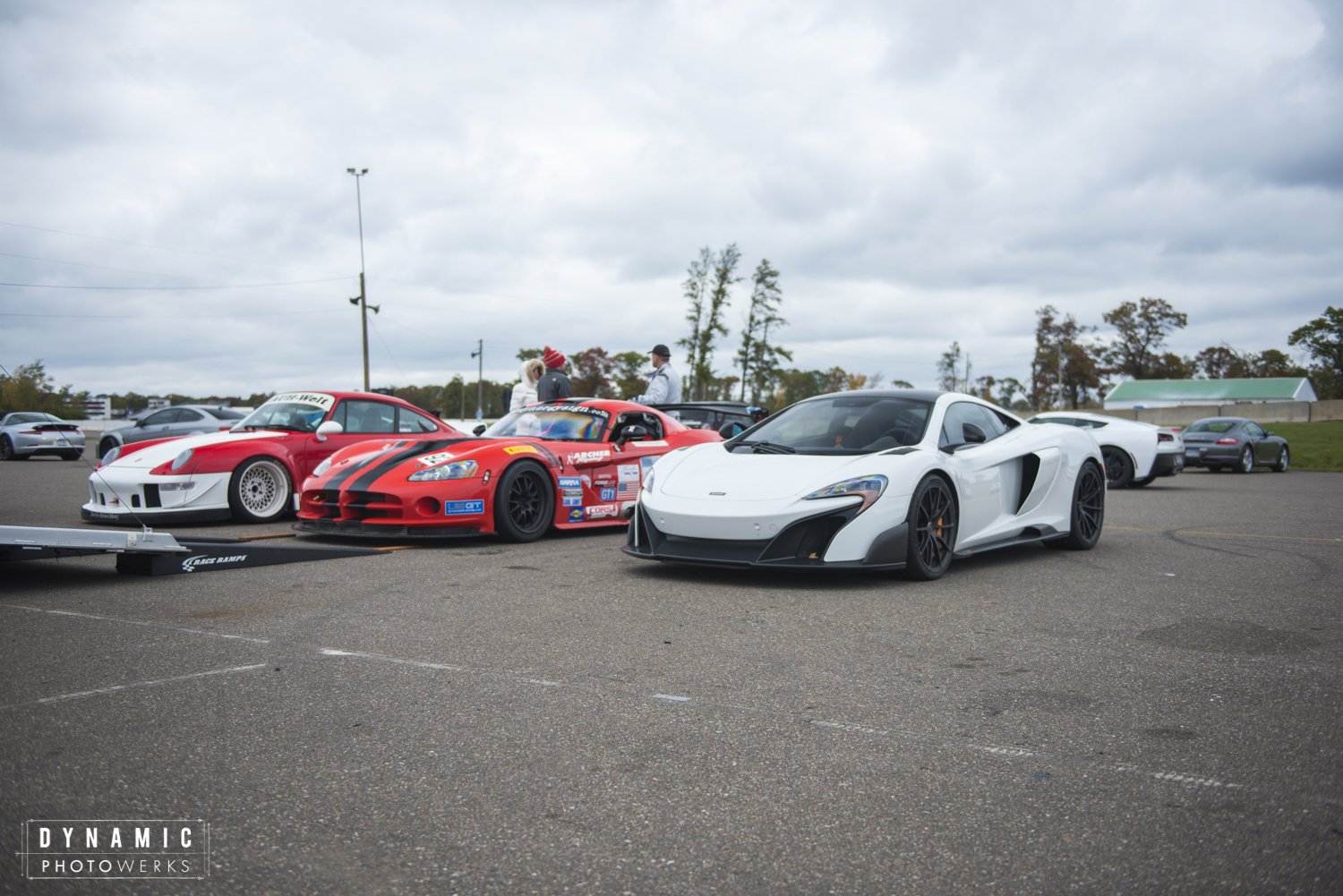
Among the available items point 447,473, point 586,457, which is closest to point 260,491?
point 447,473

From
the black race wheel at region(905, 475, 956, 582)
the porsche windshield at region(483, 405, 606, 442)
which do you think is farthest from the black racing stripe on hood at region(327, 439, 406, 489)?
the black race wheel at region(905, 475, 956, 582)

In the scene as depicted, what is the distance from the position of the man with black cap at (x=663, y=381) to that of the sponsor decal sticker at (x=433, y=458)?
13.6ft

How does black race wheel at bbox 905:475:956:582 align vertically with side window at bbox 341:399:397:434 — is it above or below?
below

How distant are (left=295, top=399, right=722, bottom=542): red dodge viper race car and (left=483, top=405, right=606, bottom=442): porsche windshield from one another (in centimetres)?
1

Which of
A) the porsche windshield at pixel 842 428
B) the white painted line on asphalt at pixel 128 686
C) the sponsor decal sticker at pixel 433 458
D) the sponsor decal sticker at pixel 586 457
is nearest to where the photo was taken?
the white painted line on asphalt at pixel 128 686

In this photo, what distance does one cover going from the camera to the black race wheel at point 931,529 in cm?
561

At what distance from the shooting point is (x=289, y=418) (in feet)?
30.7

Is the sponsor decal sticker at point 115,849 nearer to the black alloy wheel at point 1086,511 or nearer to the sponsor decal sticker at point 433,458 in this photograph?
the sponsor decal sticker at point 433,458

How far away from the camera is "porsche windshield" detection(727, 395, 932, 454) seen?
6152mm

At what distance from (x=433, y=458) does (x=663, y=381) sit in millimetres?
4565

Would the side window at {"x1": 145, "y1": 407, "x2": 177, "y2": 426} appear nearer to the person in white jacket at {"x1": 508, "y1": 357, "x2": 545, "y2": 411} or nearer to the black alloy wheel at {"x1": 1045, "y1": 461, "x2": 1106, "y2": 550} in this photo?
the person in white jacket at {"x1": 508, "y1": 357, "x2": 545, "y2": 411}

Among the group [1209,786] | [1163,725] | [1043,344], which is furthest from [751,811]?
[1043,344]

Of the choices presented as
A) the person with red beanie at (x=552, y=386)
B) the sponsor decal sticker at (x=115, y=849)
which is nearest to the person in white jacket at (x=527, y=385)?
the person with red beanie at (x=552, y=386)

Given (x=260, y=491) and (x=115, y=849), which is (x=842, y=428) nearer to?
(x=115, y=849)
